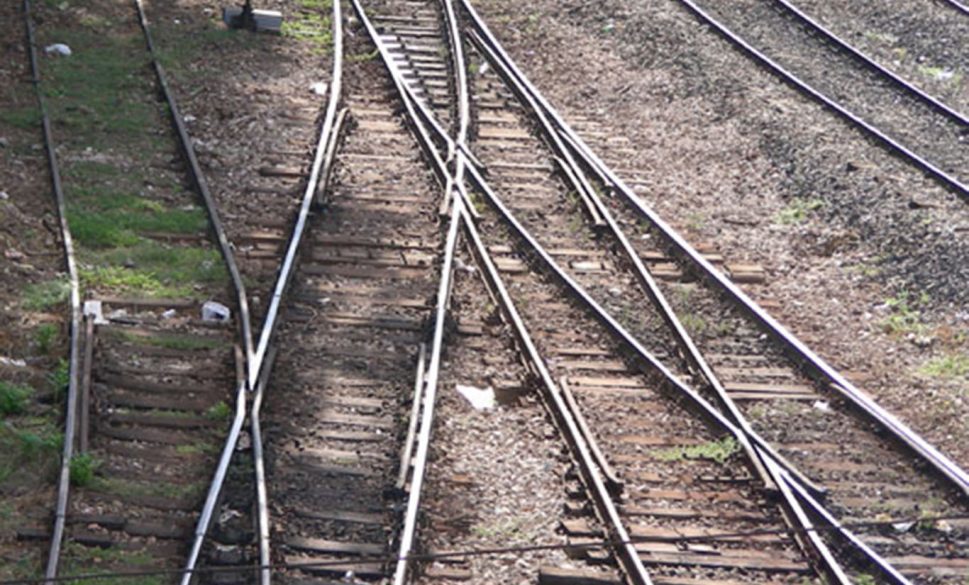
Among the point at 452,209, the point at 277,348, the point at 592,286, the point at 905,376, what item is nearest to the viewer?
the point at 277,348

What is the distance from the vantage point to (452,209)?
604 inches

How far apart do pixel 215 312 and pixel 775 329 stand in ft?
16.0

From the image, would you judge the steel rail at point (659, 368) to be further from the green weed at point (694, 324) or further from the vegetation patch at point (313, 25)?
the vegetation patch at point (313, 25)

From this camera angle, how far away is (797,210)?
16797 millimetres

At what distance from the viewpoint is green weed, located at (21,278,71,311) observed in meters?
12.7

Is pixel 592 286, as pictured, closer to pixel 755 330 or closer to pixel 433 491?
pixel 755 330

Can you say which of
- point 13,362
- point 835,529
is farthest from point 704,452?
point 13,362

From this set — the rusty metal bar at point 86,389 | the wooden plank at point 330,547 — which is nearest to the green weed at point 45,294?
the rusty metal bar at point 86,389

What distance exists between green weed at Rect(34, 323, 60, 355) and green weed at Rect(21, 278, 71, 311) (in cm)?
39

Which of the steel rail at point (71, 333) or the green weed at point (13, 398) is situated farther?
the green weed at point (13, 398)

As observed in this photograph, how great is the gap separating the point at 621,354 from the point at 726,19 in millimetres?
11037

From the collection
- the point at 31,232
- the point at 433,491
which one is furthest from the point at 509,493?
the point at 31,232

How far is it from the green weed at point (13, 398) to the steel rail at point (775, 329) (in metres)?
6.33

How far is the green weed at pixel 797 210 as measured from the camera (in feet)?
54.5
